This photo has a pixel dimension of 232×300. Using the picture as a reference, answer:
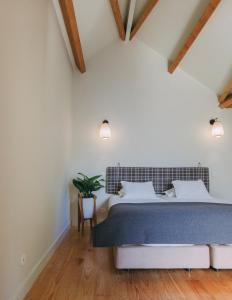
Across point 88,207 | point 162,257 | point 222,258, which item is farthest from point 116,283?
point 88,207

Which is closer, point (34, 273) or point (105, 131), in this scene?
point (34, 273)

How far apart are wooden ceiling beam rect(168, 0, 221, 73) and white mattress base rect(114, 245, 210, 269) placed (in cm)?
313

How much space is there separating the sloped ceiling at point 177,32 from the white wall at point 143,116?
0.28 metres

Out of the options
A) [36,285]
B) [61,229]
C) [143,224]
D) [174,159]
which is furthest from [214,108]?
[36,285]

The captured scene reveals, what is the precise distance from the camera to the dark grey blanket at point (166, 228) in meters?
2.78

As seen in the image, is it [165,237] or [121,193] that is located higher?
[121,193]

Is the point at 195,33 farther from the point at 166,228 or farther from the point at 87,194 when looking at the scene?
the point at 87,194

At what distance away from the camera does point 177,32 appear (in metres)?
4.48

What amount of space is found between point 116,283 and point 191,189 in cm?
258

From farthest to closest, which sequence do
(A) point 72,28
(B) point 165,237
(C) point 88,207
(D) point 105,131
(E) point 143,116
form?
1. (E) point 143,116
2. (D) point 105,131
3. (C) point 88,207
4. (A) point 72,28
5. (B) point 165,237

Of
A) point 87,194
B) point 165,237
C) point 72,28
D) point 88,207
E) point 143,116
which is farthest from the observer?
point 143,116

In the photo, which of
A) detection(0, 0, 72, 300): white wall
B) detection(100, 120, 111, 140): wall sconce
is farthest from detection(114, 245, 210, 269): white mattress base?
detection(100, 120, 111, 140): wall sconce

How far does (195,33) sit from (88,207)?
3.34 metres

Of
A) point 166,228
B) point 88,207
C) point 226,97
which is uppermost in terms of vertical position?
point 226,97
